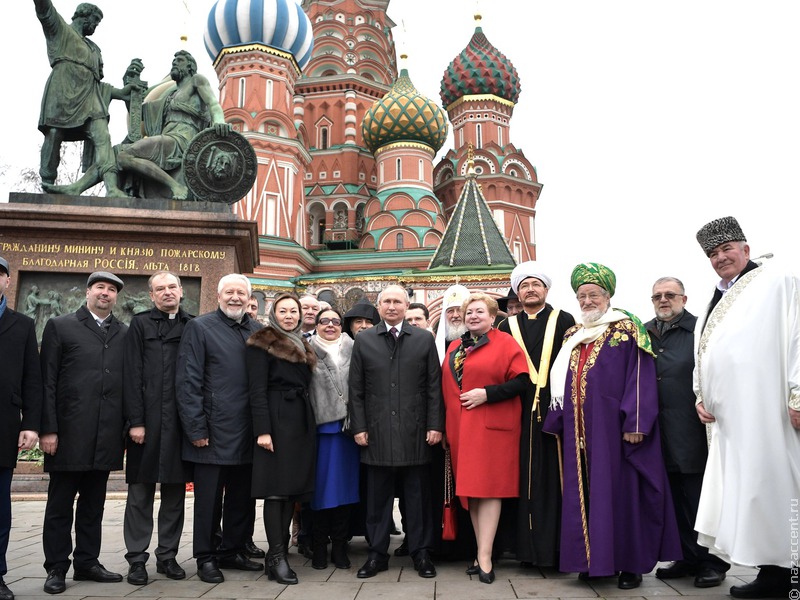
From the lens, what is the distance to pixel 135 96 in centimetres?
829

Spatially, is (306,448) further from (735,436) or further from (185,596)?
(735,436)

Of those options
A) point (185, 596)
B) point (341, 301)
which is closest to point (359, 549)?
point (185, 596)

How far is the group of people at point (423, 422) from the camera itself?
145 inches

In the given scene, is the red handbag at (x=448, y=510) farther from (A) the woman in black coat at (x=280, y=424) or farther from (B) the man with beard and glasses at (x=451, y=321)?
(B) the man with beard and glasses at (x=451, y=321)

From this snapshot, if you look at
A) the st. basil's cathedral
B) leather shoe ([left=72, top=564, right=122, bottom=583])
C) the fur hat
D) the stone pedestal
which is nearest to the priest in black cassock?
the fur hat

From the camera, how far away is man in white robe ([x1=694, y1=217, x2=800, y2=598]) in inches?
133

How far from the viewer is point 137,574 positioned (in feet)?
12.5

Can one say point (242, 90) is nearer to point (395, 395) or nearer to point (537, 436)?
point (395, 395)

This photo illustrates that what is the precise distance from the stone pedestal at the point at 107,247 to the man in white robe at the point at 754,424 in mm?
4963

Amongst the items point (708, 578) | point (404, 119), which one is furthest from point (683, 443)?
point (404, 119)

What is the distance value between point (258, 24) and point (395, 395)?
26.7m

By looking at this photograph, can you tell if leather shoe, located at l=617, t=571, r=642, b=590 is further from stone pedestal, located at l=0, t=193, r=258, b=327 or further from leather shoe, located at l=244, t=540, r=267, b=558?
stone pedestal, located at l=0, t=193, r=258, b=327

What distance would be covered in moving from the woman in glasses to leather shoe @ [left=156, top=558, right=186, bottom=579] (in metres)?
0.77

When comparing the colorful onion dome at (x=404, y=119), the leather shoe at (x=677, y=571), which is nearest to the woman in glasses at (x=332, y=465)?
the leather shoe at (x=677, y=571)
